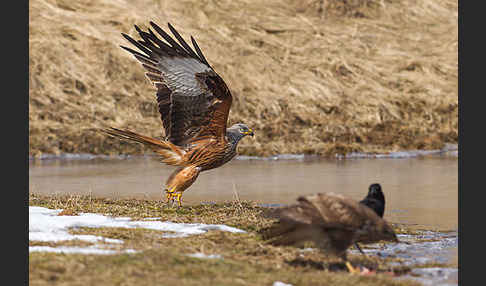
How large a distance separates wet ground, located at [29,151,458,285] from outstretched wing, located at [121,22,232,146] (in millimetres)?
2804

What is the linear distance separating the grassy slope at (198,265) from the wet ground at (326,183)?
87cm

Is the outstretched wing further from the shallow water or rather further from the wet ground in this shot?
the wet ground

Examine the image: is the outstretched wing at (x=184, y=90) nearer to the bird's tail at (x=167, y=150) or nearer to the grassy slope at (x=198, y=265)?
the bird's tail at (x=167, y=150)

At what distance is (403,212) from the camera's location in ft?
38.4

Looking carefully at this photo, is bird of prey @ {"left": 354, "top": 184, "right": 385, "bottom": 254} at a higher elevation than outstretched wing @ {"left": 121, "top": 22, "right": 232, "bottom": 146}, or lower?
lower

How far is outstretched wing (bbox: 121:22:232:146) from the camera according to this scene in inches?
379

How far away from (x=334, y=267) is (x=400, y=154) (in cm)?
1820

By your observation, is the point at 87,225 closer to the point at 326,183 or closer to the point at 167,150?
the point at 167,150

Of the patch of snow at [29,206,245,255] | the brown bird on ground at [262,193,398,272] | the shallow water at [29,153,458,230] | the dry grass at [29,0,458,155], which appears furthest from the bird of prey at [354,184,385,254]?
the dry grass at [29,0,458,155]

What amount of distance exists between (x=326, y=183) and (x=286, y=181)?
1.10 metres

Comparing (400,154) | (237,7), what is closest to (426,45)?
(237,7)

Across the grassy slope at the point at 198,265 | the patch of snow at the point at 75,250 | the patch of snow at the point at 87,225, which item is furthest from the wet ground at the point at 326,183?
the patch of snow at the point at 75,250

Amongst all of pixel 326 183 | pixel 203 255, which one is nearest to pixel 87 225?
pixel 203 255

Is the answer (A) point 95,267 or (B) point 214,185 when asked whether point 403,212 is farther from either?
(A) point 95,267
